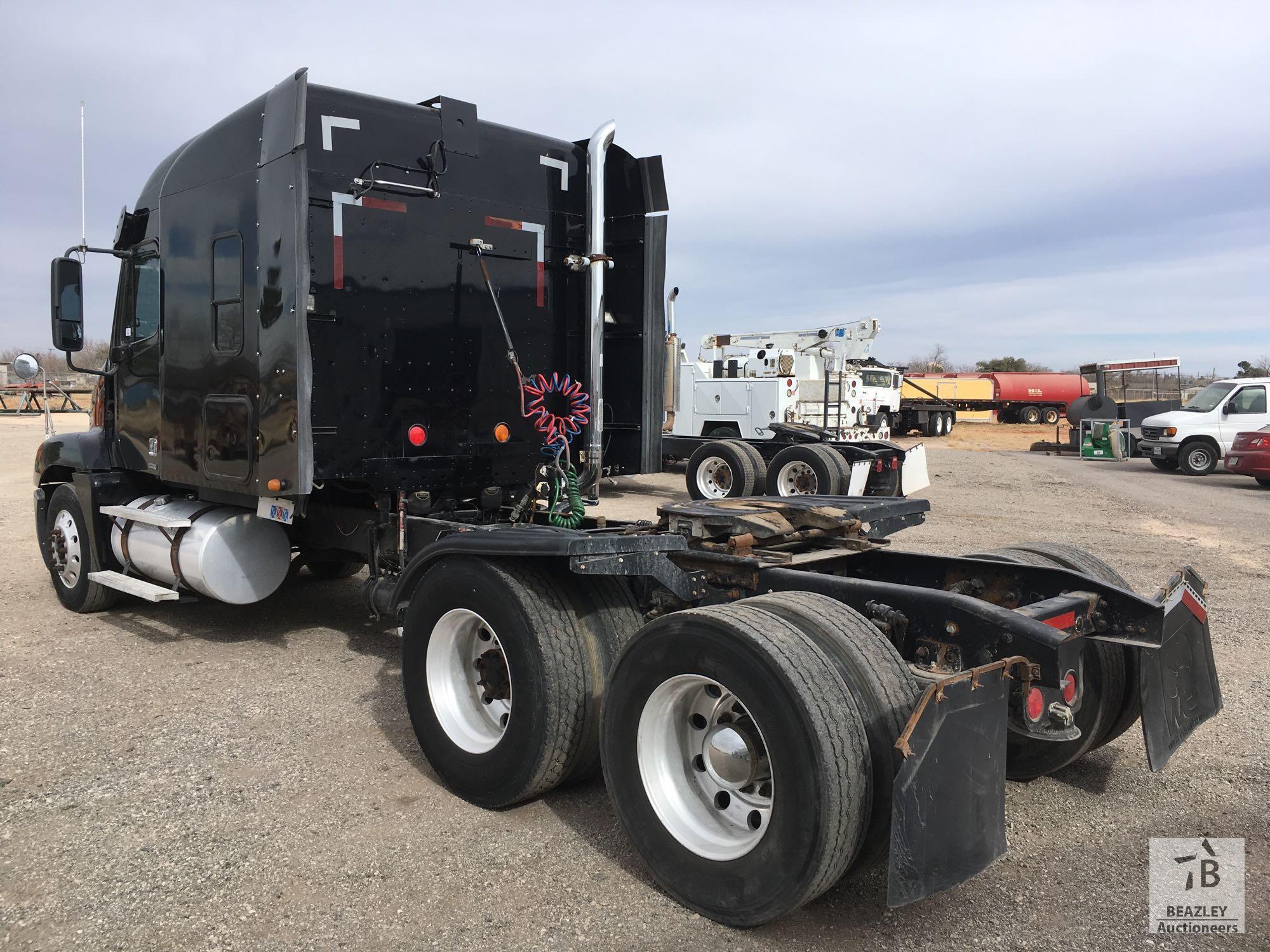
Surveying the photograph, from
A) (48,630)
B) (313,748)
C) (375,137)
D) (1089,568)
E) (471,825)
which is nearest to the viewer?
(471,825)

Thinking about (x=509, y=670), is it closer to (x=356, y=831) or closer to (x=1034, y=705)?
(x=356, y=831)

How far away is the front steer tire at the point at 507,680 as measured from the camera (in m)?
3.48

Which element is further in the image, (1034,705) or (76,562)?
Answer: (76,562)

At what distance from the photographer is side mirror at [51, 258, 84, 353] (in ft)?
20.5

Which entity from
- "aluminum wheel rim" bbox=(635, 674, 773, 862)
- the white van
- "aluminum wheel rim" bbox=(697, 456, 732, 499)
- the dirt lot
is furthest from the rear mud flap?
"aluminum wheel rim" bbox=(635, 674, 773, 862)

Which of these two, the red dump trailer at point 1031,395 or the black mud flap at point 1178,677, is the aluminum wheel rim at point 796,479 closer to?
the black mud flap at point 1178,677

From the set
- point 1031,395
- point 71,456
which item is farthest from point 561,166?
point 1031,395

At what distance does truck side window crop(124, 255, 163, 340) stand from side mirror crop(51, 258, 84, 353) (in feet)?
1.05

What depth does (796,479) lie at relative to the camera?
1354cm

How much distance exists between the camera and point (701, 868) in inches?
113

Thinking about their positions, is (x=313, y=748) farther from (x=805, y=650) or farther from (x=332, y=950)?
(x=805, y=650)

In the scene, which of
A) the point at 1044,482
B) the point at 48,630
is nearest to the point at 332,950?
the point at 48,630

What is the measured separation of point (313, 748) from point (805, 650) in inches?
106

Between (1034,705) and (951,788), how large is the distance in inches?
21.0
